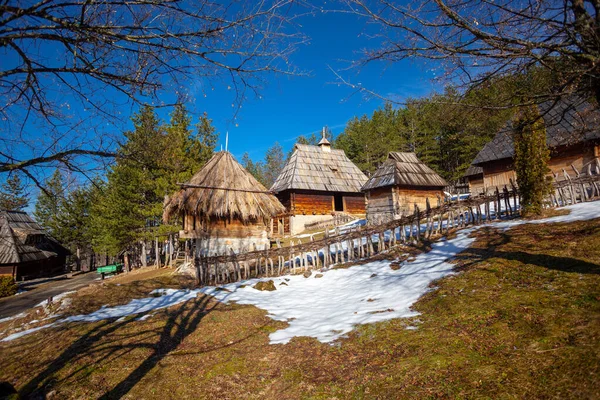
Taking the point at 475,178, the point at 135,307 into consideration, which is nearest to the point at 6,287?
the point at 135,307

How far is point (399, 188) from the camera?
21.8 m

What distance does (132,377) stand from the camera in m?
5.16

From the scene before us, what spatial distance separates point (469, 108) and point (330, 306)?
225 inches

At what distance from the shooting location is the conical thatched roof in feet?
48.8

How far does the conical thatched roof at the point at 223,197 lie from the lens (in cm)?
1486

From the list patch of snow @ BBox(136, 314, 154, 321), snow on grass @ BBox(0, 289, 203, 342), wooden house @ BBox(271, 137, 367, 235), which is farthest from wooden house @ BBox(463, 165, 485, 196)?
patch of snow @ BBox(136, 314, 154, 321)

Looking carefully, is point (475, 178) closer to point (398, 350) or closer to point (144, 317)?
point (398, 350)

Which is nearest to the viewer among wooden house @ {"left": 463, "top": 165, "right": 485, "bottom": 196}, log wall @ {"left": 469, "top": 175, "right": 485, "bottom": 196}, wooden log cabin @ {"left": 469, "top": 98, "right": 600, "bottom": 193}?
wooden log cabin @ {"left": 469, "top": 98, "right": 600, "bottom": 193}

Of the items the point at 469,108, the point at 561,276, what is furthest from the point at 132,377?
the point at 561,276

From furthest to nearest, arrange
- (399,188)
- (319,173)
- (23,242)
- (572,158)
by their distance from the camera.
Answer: (23,242)
(319,173)
(399,188)
(572,158)

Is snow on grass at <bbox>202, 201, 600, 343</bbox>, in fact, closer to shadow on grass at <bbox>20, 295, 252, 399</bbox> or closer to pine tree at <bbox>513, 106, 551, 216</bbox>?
pine tree at <bbox>513, 106, 551, 216</bbox>

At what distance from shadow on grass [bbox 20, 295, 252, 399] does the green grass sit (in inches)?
1.2

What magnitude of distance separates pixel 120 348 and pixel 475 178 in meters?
32.3

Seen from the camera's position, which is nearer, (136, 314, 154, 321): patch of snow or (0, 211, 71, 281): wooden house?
(136, 314, 154, 321): patch of snow
